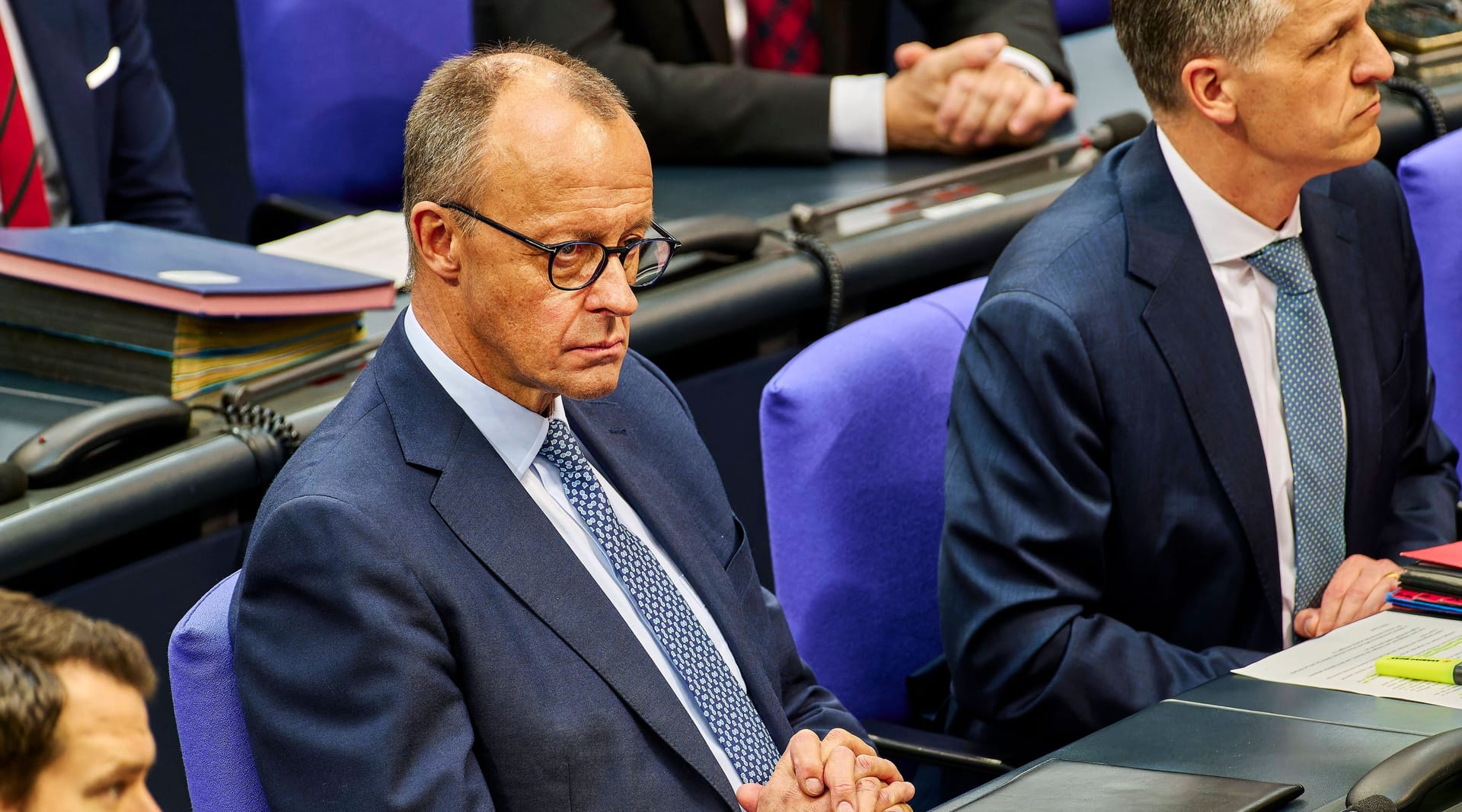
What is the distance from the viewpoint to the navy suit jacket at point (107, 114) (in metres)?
2.35

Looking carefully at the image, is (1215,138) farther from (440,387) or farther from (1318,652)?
(440,387)

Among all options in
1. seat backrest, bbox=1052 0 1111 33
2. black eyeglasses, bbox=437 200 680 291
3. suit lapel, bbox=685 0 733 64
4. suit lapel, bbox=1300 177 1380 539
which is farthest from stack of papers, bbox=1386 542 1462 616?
seat backrest, bbox=1052 0 1111 33

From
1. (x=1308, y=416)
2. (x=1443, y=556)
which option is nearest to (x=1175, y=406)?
(x=1308, y=416)

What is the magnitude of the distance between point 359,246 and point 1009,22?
1.15 meters

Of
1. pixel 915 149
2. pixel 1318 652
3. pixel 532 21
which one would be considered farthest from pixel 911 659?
pixel 532 21

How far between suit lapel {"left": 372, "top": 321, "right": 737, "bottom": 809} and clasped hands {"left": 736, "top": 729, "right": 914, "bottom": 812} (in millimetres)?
53

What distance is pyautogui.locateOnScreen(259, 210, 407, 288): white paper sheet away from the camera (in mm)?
2109

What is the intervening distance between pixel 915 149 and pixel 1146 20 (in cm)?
91

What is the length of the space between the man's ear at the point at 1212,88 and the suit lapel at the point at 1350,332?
0.22 metres

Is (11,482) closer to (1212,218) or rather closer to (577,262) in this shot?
(577,262)

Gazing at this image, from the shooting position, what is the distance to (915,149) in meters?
2.61

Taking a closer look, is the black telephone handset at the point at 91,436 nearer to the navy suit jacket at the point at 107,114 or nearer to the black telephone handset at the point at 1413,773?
the navy suit jacket at the point at 107,114

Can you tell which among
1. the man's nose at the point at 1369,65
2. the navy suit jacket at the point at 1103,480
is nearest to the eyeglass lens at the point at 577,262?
the navy suit jacket at the point at 1103,480

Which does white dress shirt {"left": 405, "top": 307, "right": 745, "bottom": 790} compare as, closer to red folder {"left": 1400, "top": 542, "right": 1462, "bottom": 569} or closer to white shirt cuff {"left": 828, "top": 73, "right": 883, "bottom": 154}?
red folder {"left": 1400, "top": 542, "right": 1462, "bottom": 569}
